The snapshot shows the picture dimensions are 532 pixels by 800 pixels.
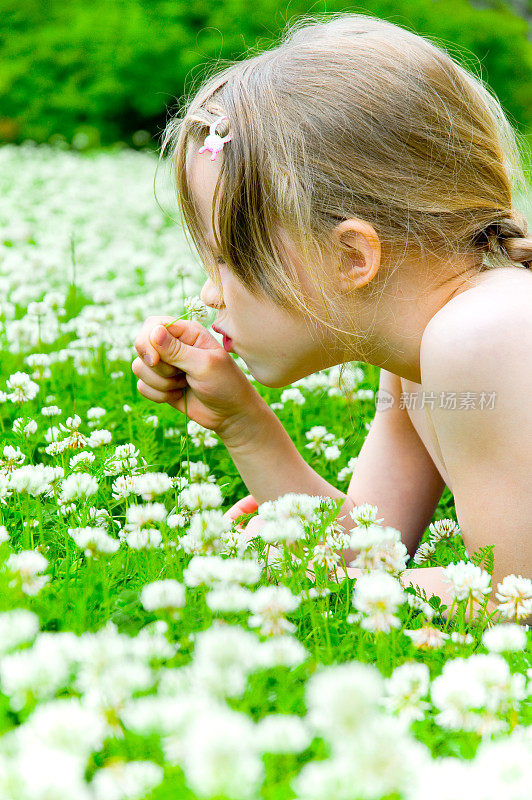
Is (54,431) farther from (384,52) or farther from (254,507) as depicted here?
(384,52)

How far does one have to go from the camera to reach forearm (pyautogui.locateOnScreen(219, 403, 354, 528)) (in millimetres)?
2250

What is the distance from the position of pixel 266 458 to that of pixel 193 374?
0.26m

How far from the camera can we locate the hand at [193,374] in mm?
Answer: 2162

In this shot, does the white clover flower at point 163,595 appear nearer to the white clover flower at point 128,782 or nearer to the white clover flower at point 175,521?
the white clover flower at point 128,782

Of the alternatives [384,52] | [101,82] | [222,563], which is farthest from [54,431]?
[101,82]

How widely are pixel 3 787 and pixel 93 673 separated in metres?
0.23

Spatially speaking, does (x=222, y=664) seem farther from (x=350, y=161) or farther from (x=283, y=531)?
(x=350, y=161)

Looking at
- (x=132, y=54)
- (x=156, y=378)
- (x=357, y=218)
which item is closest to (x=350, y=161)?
(x=357, y=218)

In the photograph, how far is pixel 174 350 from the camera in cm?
216

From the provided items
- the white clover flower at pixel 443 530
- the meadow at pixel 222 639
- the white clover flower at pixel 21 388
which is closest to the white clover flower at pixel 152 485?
the meadow at pixel 222 639

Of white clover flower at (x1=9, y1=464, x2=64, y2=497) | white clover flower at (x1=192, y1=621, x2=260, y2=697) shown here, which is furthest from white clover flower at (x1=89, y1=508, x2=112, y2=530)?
white clover flower at (x1=192, y1=621, x2=260, y2=697)

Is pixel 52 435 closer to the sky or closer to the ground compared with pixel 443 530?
closer to the sky

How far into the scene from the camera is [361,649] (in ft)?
4.69

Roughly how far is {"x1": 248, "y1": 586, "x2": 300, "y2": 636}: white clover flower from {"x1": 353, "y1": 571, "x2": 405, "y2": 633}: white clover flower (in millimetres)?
100
